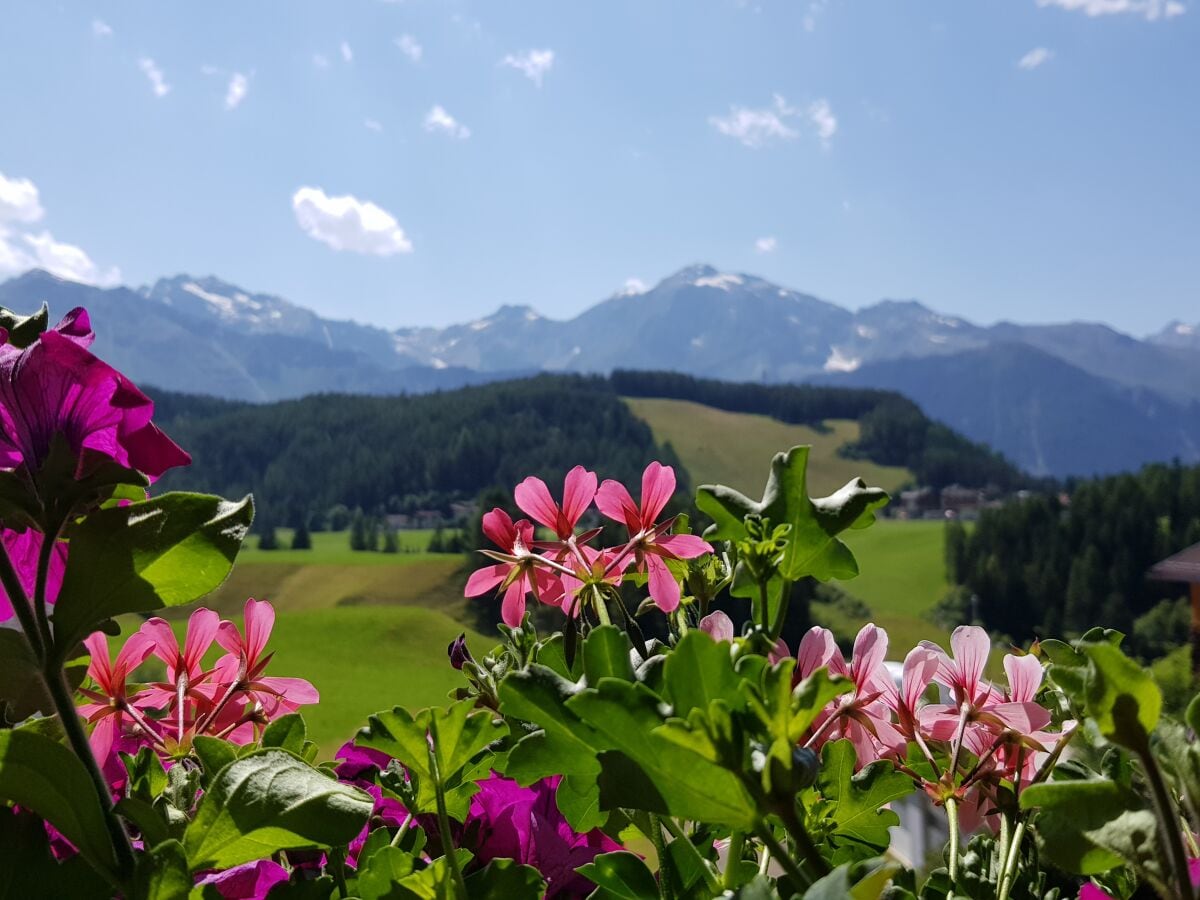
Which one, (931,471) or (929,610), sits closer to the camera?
(929,610)

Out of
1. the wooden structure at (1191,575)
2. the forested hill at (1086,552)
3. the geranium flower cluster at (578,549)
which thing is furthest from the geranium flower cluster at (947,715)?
the forested hill at (1086,552)

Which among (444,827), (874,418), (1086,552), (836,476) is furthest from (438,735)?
(874,418)

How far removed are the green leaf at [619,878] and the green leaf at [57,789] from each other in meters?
0.21

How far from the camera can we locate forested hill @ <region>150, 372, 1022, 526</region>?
7875cm

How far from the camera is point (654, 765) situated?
1.13ft

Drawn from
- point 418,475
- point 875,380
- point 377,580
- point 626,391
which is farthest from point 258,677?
point 875,380

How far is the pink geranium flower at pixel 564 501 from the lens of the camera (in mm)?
651

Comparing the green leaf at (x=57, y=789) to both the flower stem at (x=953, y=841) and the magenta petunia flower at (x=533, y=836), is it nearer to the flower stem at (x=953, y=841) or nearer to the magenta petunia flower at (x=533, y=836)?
the magenta petunia flower at (x=533, y=836)

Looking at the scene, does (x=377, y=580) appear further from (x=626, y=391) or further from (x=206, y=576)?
(x=206, y=576)

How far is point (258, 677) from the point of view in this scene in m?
0.65

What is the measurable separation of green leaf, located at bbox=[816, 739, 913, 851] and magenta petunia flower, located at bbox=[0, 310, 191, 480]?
1.40 ft

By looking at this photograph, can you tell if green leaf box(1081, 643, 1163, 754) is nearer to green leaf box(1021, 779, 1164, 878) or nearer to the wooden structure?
green leaf box(1021, 779, 1164, 878)

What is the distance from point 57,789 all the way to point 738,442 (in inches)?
3212

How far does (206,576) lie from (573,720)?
0.61ft
